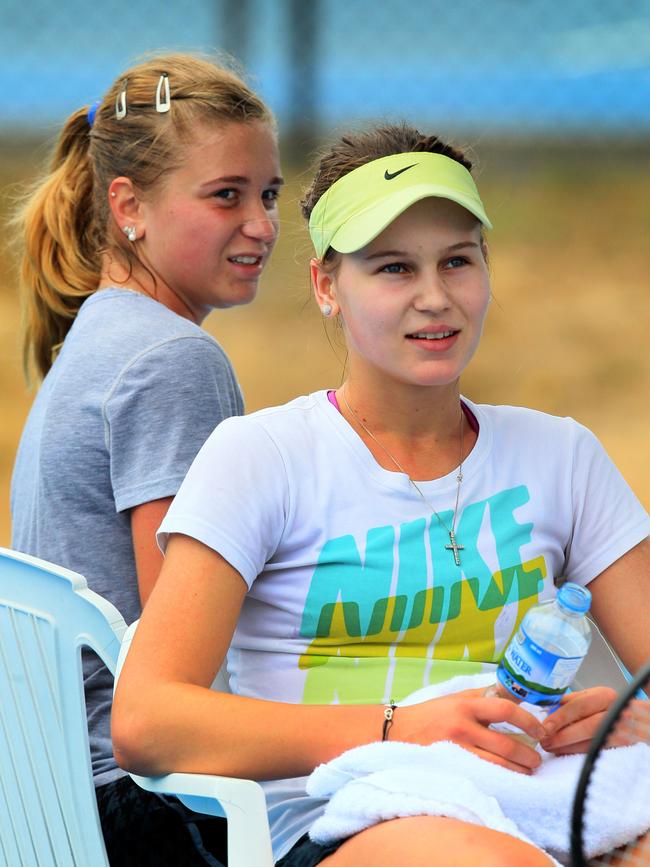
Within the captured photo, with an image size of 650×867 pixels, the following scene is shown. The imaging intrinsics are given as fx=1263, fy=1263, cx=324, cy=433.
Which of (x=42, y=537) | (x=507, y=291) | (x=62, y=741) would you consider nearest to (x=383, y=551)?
(x=62, y=741)

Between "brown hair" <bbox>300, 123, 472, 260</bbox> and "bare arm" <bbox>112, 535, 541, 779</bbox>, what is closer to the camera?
"bare arm" <bbox>112, 535, 541, 779</bbox>

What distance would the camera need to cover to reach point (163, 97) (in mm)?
2096

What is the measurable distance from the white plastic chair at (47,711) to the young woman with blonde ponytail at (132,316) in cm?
10

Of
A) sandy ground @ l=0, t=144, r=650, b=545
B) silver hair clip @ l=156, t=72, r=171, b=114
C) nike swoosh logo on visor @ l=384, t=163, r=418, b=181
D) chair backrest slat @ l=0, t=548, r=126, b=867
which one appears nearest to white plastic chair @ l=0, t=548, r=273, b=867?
chair backrest slat @ l=0, t=548, r=126, b=867

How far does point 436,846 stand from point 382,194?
0.79 meters

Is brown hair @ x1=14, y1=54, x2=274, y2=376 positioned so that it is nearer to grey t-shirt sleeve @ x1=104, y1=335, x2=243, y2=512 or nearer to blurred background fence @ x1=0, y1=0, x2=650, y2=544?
grey t-shirt sleeve @ x1=104, y1=335, x2=243, y2=512

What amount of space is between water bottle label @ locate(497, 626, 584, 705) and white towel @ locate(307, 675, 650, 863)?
8 centimetres

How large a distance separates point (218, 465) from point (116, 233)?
803 millimetres

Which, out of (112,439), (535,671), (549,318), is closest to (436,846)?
(535,671)

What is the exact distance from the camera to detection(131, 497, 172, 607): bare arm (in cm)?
174

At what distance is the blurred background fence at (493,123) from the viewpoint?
253 inches

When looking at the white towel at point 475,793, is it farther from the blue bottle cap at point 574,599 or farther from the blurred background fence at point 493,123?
the blurred background fence at point 493,123

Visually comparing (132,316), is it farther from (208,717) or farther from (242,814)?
(242,814)

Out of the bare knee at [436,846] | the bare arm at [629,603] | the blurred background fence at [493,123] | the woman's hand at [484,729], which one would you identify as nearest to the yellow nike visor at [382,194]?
the bare arm at [629,603]
